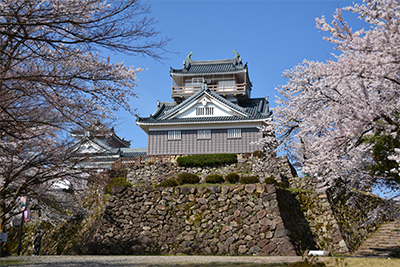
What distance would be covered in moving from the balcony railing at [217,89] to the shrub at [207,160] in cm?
835

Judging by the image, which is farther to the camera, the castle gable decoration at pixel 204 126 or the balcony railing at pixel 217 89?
the balcony railing at pixel 217 89

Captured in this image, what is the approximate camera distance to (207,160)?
942 inches

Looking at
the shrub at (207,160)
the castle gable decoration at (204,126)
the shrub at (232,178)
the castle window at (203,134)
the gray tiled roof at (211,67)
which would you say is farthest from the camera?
the gray tiled roof at (211,67)

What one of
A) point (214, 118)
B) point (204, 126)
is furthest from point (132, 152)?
point (214, 118)

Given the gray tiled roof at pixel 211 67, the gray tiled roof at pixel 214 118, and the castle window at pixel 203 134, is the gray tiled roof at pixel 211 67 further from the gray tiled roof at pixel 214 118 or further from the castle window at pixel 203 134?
the castle window at pixel 203 134

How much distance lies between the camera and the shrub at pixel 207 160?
2375cm

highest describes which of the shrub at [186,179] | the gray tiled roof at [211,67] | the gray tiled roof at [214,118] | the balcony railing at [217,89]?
the gray tiled roof at [211,67]

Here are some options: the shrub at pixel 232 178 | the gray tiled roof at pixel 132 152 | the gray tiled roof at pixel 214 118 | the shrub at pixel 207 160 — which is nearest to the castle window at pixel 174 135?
the gray tiled roof at pixel 214 118

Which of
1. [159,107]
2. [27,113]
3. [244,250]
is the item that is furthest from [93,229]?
[159,107]

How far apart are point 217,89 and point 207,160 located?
958cm

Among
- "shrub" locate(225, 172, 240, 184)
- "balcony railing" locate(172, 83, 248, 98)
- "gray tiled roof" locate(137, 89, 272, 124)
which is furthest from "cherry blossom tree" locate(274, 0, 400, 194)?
"balcony railing" locate(172, 83, 248, 98)

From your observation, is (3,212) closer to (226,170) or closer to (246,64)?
(226,170)

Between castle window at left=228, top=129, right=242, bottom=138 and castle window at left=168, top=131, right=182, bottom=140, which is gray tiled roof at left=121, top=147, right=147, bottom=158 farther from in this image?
castle window at left=228, top=129, right=242, bottom=138

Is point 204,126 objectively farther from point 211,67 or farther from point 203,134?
point 211,67
